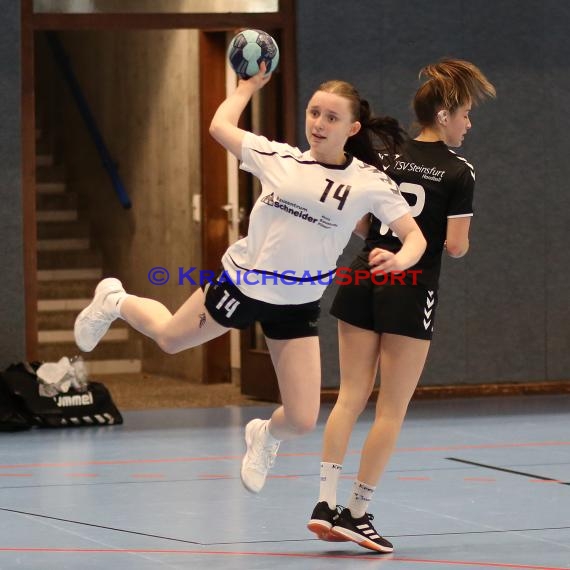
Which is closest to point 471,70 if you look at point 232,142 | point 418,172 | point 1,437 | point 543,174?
point 418,172

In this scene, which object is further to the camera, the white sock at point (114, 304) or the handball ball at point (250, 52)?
the white sock at point (114, 304)

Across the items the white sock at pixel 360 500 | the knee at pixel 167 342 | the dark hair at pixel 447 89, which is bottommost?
the white sock at pixel 360 500

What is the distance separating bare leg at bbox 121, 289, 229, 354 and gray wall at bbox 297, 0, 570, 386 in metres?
4.00

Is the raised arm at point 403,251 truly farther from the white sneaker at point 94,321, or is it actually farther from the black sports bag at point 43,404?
the black sports bag at point 43,404

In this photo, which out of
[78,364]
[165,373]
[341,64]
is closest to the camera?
[78,364]

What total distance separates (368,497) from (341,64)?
4.56 meters

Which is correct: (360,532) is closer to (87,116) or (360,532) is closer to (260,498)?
(260,498)

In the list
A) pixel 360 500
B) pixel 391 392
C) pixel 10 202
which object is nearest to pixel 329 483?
pixel 360 500

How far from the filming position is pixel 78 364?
7363 mm

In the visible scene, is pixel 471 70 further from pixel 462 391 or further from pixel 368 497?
pixel 462 391

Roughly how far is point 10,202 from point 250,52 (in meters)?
4.11

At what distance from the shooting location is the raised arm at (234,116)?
4.00m

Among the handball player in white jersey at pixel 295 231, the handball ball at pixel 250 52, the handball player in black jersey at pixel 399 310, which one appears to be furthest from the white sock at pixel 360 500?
the handball ball at pixel 250 52

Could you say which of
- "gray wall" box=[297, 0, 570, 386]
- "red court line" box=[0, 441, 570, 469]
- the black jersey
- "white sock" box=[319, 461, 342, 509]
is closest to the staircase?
"gray wall" box=[297, 0, 570, 386]
